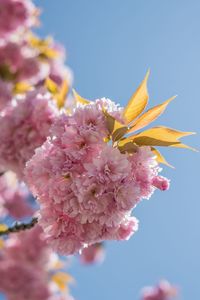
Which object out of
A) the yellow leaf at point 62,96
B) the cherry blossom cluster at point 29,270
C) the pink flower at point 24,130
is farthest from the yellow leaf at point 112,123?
the cherry blossom cluster at point 29,270

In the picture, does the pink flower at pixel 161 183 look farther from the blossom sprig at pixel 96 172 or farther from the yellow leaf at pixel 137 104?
the yellow leaf at pixel 137 104

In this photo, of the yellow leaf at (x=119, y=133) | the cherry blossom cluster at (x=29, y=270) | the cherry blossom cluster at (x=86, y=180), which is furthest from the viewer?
the cherry blossom cluster at (x=29, y=270)

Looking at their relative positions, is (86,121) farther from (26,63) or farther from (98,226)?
(26,63)

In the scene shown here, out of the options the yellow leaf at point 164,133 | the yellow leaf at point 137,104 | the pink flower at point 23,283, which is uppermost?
the pink flower at point 23,283

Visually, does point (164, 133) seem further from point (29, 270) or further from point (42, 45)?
point (29, 270)

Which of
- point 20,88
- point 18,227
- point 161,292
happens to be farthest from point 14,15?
point 161,292

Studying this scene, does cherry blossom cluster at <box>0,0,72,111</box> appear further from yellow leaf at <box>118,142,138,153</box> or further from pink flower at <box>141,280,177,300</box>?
pink flower at <box>141,280,177,300</box>
